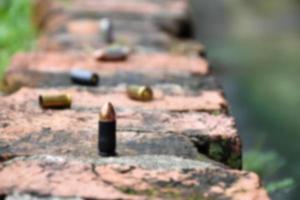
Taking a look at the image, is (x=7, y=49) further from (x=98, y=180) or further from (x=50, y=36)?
(x=98, y=180)

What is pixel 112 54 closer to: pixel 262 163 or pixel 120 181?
pixel 262 163

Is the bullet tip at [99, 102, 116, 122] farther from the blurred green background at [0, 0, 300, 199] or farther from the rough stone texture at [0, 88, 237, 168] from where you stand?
the blurred green background at [0, 0, 300, 199]

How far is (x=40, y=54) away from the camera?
2.96m

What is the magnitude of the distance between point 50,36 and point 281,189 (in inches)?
44.4

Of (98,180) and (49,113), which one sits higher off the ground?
(49,113)

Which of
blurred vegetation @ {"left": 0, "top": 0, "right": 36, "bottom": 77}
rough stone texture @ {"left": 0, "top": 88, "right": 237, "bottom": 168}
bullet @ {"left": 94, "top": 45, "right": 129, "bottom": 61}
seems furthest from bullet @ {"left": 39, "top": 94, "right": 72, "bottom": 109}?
blurred vegetation @ {"left": 0, "top": 0, "right": 36, "bottom": 77}

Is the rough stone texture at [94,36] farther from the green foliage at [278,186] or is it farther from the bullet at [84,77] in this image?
the green foliage at [278,186]

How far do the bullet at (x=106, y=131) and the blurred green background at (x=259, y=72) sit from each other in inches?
40.4

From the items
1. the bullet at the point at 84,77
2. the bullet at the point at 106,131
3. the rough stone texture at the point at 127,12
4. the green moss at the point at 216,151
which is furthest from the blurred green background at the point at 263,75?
the bullet at the point at 106,131

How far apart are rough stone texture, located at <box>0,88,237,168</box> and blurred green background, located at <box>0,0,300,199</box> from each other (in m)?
0.69

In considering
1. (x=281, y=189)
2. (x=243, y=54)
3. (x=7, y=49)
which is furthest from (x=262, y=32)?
(x=281, y=189)

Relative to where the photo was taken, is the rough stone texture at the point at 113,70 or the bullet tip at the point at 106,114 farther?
the rough stone texture at the point at 113,70

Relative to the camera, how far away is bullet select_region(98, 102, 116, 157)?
1.87m

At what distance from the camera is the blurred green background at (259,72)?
326cm
